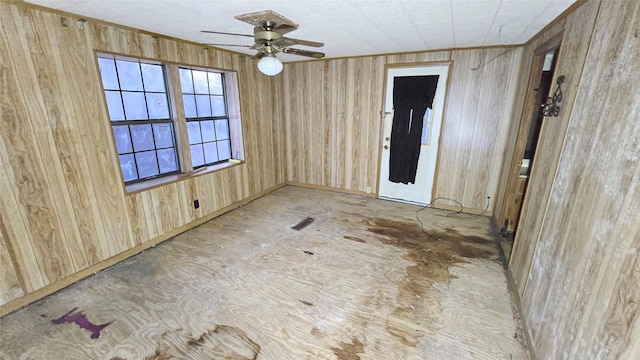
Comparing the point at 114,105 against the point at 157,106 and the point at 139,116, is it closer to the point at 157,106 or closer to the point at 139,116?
the point at 139,116

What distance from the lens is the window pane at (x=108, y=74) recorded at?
100.0 inches

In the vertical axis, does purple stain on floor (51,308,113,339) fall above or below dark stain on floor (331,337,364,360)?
below

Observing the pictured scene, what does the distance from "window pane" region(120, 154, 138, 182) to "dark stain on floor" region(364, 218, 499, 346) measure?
2924 mm

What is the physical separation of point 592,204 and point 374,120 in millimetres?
3195

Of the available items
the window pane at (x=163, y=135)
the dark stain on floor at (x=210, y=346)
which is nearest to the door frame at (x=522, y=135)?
the dark stain on floor at (x=210, y=346)

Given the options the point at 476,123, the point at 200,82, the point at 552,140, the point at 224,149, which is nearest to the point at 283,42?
the point at 200,82

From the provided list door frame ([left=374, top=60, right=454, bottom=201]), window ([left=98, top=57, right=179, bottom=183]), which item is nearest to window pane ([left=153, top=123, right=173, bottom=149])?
window ([left=98, top=57, right=179, bottom=183])

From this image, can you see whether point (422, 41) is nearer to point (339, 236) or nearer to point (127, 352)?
point (339, 236)

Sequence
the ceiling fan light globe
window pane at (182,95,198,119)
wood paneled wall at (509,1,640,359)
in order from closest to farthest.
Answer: wood paneled wall at (509,1,640,359) → the ceiling fan light globe → window pane at (182,95,198,119)

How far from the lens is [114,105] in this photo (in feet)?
8.70

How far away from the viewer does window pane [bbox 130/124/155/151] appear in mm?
2873

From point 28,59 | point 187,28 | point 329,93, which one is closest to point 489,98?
point 329,93

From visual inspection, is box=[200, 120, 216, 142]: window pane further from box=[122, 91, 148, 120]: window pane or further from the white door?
the white door

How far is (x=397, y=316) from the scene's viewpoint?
6.59 feet
